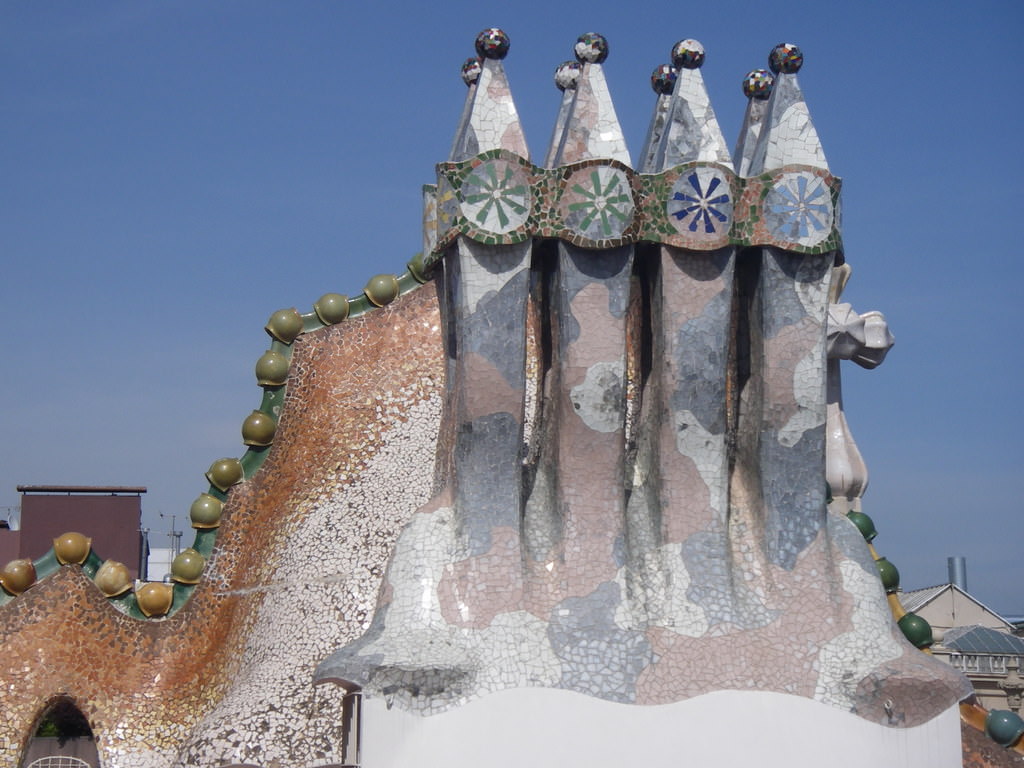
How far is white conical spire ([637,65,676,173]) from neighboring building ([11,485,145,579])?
12881mm

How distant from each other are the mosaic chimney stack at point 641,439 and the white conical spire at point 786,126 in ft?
0.07

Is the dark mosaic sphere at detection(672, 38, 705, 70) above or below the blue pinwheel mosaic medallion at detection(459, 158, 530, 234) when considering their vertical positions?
above

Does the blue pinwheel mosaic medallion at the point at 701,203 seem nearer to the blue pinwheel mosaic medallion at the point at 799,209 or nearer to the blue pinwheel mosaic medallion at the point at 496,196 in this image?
the blue pinwheel mosaic medallion at the point at 799,209

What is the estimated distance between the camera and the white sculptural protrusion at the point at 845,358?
44.9 ft

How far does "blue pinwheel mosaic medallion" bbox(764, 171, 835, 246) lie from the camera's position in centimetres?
1079

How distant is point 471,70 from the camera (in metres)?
12.0

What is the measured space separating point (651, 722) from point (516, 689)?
36.3 inches

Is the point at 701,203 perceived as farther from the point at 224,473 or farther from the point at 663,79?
the point at 224,473

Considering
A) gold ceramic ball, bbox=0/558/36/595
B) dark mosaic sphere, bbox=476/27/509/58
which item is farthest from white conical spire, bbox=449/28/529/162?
gold ceramic ball, bbox=0/558/36/595

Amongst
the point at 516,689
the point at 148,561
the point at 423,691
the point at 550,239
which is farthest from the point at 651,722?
the point at 148,561

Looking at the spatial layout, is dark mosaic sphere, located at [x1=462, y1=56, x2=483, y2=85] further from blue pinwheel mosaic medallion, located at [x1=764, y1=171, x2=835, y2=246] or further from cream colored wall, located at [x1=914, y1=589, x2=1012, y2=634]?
cream colored wall, located at [x1=914, y1=589, x2=1012, y2=634]

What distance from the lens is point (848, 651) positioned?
411 inches

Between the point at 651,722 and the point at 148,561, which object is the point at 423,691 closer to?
the point at 651,722

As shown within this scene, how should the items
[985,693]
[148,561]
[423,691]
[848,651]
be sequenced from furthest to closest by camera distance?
[148,561], [985,693], [848,651], [423,691]
